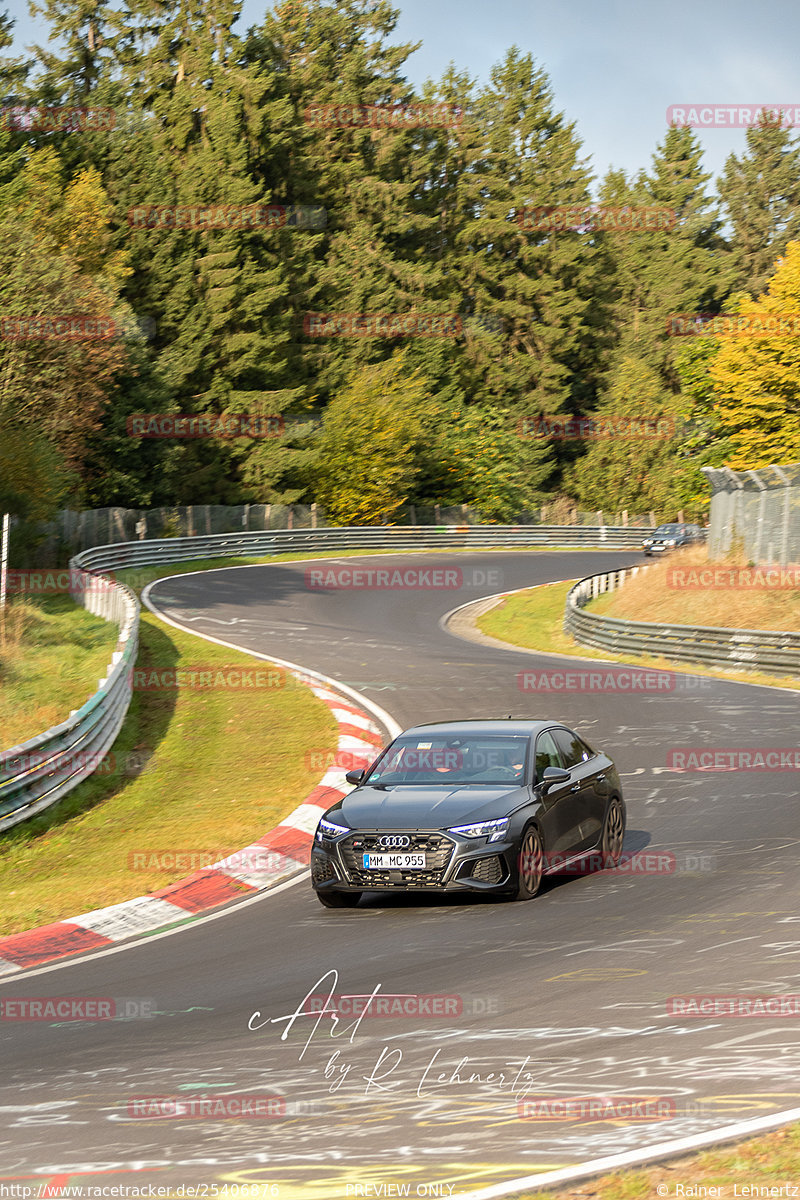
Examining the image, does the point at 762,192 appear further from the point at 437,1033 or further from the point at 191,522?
the point at 437,1033

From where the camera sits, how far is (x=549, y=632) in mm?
37156

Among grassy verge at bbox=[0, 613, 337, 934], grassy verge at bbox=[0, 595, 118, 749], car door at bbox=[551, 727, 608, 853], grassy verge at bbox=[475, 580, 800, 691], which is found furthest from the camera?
Answer: grassy verge at bbox=[475, 580, 800, 691]

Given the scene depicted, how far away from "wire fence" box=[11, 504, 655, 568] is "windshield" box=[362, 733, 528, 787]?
3094cm

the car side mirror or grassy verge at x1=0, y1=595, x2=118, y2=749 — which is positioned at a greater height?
the car side mirror

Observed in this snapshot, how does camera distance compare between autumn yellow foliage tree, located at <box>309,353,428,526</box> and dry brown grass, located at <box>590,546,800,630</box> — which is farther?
autumn yellow foliage tree, located at <box>309,353,428,526</box>

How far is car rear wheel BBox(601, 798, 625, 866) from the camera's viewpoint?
1192 centimetres

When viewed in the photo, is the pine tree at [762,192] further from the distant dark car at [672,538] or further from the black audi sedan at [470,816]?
the black audi sedan at [470,816]

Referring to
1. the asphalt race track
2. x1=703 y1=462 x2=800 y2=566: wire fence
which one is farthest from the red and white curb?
x1=703 y1=462 x2=800 y2=566: wire fence

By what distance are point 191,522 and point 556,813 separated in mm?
52725

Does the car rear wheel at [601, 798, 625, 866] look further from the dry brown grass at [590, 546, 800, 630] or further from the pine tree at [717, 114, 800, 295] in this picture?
the pine tree at [717, 114, 800, 295]

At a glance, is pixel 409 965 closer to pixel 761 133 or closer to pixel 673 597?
pixel 673 597

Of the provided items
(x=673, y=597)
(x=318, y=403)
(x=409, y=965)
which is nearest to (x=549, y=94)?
(x=318, y=403)

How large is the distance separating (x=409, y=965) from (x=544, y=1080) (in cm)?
258

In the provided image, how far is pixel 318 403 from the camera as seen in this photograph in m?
82.1
